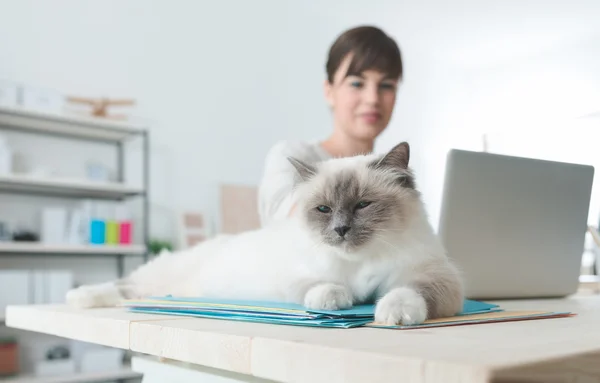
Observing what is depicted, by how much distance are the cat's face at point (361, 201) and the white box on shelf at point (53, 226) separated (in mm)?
3107

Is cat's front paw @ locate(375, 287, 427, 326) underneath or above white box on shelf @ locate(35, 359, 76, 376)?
above

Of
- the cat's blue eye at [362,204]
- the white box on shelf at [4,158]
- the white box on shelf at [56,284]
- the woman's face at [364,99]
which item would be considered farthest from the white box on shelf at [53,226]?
the cat's blue eye at [362,204]

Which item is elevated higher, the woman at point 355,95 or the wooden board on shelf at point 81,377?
the woman at point 355,95

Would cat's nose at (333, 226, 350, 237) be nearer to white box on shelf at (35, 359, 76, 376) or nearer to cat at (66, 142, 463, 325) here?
cat at (66, 142, 463, 325)

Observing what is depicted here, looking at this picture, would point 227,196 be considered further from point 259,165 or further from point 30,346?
point 30,346

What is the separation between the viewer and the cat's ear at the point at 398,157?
0.87m

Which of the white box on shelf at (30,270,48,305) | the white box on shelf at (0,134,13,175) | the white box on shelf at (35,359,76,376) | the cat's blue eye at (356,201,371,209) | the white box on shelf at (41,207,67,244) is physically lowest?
the white box on shelf at (35,359,76,376)

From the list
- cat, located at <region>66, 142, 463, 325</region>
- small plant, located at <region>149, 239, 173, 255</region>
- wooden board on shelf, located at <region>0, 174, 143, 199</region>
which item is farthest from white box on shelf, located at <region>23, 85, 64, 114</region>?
cat, located at <region>66, 142, 463, 325</region>

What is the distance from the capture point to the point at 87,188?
12.0 feet

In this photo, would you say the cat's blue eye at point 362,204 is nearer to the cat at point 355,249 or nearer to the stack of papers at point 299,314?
the cat at point 355,249

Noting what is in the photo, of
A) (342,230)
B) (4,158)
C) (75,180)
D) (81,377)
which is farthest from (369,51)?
(81,377)

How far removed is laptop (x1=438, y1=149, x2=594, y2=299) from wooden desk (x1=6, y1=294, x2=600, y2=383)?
0.43 meters

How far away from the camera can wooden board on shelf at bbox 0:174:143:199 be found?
3364 mm

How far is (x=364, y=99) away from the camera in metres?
1.81
